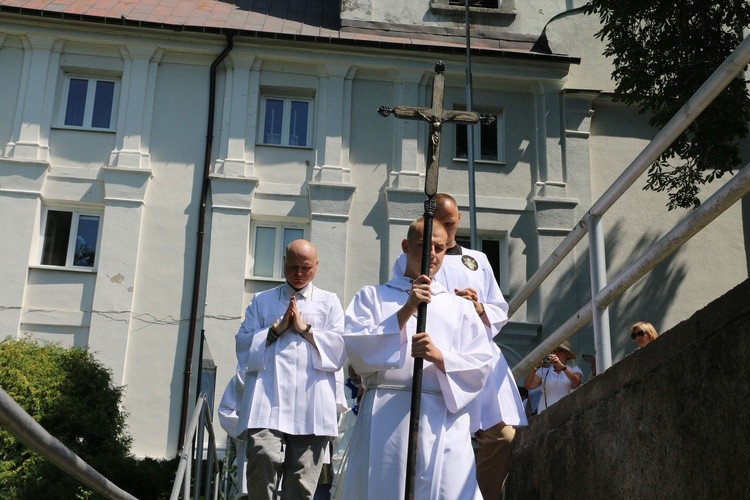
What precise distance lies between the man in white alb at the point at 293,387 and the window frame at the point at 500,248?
14.1 metres

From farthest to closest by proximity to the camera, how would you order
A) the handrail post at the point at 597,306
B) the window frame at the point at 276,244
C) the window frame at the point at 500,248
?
the window frame at the point at 500,248, the window frame at the point at 276,244, the handrail post at the point at 597,306

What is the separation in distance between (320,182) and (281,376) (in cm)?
1450

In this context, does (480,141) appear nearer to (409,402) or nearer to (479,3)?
(479,3)

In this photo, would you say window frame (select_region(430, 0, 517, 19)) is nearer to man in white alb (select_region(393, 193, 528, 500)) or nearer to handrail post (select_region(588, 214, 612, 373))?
handrail post (select_region(588, 214, 612, 373))

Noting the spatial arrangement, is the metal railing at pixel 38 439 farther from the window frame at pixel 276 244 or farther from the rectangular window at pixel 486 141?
the rectangular window at pixel 486 141

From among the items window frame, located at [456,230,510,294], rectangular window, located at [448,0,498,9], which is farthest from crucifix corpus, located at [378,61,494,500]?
rectangular window, located at [448,0,498,9]

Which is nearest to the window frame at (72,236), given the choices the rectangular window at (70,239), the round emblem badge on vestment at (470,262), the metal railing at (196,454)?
the rectangular window at (70,239)

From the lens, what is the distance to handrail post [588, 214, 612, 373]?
6090 mm

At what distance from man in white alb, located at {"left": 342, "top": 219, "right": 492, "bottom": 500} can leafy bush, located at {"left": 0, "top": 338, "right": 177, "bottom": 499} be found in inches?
368

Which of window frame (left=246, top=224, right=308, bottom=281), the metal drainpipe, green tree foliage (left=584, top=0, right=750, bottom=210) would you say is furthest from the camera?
window frame (left=246, top=224, right=308, bottom=281)

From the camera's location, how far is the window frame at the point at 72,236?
20406 mm

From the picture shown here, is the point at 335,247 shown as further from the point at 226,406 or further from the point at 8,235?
the point at 226,406

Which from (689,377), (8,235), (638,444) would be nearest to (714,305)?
(689,377)

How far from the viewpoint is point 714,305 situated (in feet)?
14.0
